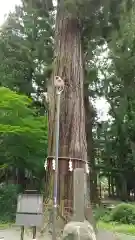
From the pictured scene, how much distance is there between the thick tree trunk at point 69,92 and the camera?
1031cm

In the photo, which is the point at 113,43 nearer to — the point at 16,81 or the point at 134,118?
the point at 16,81

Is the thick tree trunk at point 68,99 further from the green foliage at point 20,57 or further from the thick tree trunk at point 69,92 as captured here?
the green foliage at point 20,57

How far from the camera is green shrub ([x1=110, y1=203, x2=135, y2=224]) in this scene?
1256cm

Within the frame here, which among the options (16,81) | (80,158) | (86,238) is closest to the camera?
(86,238)

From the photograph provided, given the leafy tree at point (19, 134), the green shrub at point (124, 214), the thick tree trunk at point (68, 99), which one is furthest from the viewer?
the green shrub at point (124, 214)

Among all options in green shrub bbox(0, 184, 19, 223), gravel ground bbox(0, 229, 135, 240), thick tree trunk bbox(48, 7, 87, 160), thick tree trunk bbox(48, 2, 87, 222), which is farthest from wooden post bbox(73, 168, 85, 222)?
green shrub bbox(0, 184, 19, 223)

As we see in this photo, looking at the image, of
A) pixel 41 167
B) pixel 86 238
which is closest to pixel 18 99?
pixel 41 167

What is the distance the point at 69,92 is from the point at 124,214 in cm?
511

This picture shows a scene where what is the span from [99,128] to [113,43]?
403 inches

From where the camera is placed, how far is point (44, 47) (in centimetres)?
1501

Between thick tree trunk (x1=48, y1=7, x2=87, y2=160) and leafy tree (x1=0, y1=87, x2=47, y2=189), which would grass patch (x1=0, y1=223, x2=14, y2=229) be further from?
thick tree trunk (x1=48, y1=7, x2=87, y2=160)

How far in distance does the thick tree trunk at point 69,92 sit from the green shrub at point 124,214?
3.56 meters

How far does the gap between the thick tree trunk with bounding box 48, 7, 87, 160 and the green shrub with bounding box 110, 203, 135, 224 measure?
356 centimetres

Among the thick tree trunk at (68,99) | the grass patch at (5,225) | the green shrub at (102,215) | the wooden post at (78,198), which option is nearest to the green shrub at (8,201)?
the grass patch at (5,225)
